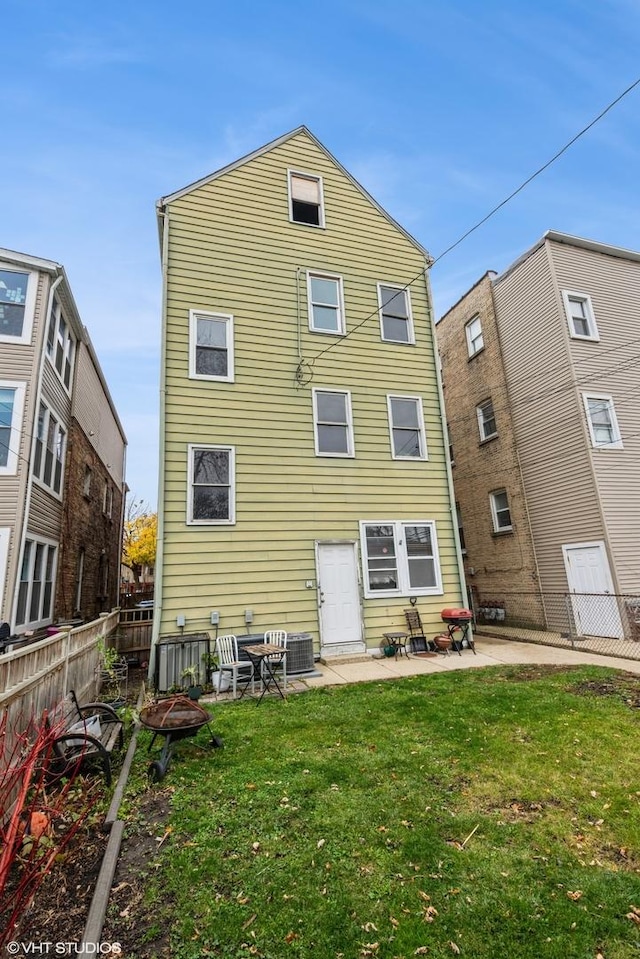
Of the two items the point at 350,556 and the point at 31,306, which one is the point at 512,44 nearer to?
the point at 350,556

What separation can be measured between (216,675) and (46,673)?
11.5 feet

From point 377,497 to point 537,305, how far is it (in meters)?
9.29

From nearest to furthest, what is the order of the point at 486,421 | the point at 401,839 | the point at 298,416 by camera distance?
the point at 401,839, the point at 298,416, the point at 486,421

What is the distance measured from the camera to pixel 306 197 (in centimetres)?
1196

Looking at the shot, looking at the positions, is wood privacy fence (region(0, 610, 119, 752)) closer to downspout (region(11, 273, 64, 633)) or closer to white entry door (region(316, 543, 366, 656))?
downspout (region(11, 273, 64, 633))

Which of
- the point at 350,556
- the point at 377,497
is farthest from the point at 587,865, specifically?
the point at 377,497

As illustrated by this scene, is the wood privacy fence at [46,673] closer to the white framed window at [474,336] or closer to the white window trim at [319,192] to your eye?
A: the white window trim at [319,192]

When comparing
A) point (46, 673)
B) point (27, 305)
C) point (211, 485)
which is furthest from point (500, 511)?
point (27, 305)

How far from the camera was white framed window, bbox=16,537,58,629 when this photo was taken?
32.9 feet

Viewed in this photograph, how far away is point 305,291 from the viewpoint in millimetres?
11203

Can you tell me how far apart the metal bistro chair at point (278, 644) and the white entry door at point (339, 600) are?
1.09 meters

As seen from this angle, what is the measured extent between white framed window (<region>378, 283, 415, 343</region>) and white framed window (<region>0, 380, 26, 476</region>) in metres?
9.12

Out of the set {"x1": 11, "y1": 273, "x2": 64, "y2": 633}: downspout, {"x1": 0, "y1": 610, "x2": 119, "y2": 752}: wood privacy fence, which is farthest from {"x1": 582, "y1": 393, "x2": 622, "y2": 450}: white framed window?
{"x1": 11, "y1": 273, "x2": 64, "y2": 633}: downspout

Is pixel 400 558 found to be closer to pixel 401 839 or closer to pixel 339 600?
pixel 339 600
